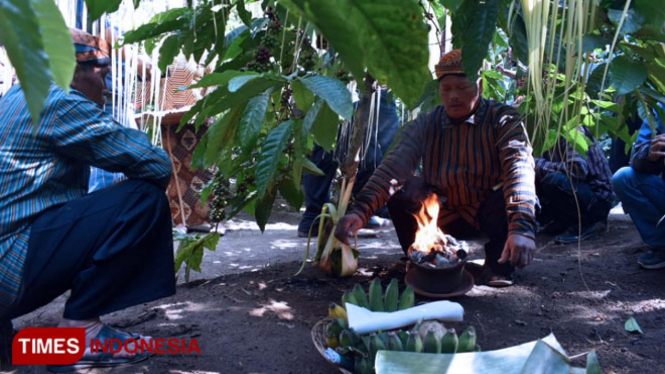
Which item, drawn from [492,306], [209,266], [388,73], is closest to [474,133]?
[492,306]

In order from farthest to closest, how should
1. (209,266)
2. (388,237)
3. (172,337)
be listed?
(388,237), (209,266), (172,337)

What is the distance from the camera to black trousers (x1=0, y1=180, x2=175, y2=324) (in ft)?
6.52

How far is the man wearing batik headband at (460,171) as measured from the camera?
2.62 meters

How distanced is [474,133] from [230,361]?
1.56 meters

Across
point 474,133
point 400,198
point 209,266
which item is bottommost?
point 209,266

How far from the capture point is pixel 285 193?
2.62 metres

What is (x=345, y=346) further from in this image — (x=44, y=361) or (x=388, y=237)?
(x=388, y=237)

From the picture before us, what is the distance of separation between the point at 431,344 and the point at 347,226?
1.01m

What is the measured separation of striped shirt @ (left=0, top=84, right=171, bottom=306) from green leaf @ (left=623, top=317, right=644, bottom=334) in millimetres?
2021

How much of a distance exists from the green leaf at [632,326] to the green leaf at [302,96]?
5.30 feet

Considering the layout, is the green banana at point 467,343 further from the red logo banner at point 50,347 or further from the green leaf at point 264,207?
the red logo banner at point 50,347

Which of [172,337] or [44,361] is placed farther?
[172,337]

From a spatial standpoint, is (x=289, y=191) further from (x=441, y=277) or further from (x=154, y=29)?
(x=154, y=29)

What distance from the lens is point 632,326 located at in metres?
2.33
